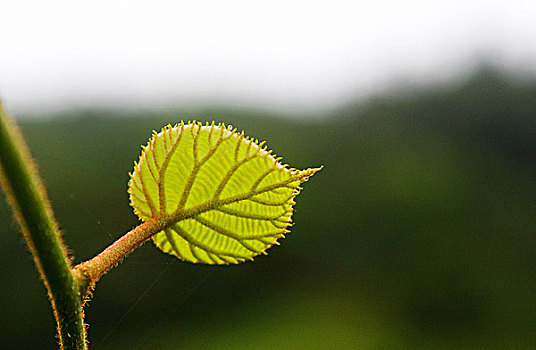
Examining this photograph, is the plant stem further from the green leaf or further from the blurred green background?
the blurred green background

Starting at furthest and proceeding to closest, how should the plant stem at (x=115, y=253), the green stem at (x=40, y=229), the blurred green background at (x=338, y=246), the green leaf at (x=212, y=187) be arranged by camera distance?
the blurred green background at (x=338, y=246), the green leaf at (x=212, y=187), the plant stem at (x=115, y=253), the green stem at (x=40, y=229)

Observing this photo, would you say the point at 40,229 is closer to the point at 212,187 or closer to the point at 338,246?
the point at 212,187

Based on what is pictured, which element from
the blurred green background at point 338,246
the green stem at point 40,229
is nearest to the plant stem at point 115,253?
the green stem at point 40,229

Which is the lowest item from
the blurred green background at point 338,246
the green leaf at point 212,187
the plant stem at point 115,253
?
the blurred green background at point 338,246

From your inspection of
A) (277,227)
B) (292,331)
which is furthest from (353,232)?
(277,227)

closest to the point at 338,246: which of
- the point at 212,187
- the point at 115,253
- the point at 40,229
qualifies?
the point at 212,187

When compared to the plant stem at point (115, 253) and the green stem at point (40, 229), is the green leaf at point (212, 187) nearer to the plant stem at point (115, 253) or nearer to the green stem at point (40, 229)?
the plant stem at point (115, 253)

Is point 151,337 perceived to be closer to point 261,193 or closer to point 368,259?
point 368,259

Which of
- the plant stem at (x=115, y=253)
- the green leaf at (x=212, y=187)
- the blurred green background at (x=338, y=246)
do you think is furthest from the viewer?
the blurred green background at (x=338, y=246)
